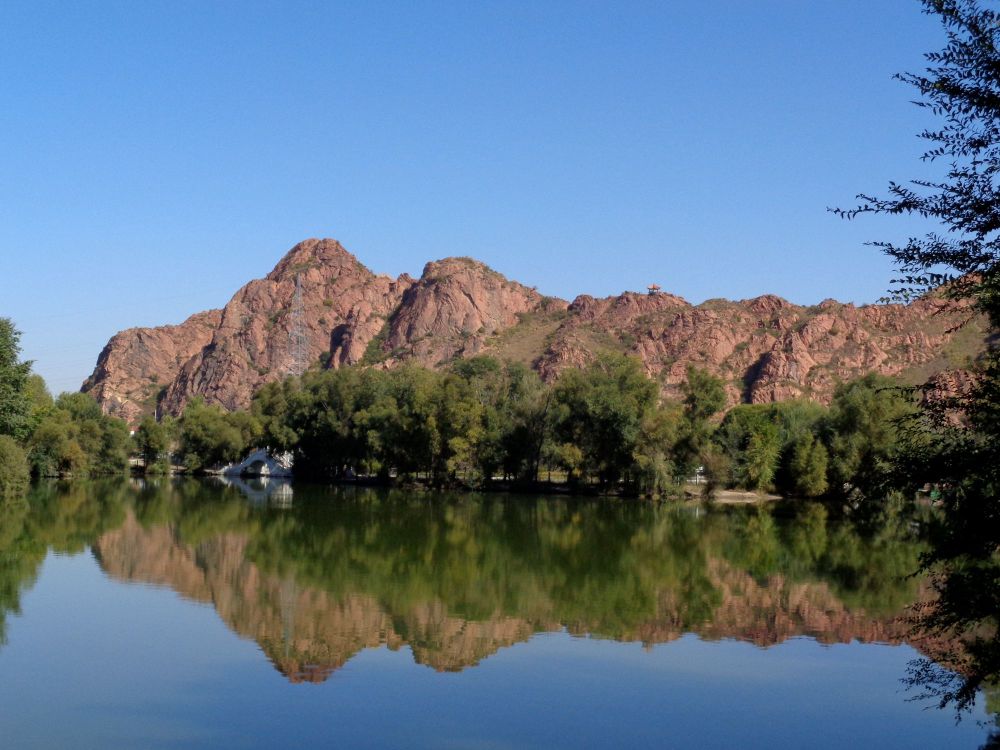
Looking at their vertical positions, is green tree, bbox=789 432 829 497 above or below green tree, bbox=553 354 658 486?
below

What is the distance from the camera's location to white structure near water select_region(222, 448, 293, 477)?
104 m

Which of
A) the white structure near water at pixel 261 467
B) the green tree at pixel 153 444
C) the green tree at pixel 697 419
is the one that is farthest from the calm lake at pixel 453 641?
the green tree at pixel 153 444

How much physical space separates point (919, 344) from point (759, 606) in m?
157

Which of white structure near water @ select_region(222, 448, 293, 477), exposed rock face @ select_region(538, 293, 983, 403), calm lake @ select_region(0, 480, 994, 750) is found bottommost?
calm lake @ select_region(0, 480, 994, 750)

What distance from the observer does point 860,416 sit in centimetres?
6456

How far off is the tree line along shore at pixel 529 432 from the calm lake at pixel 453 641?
23.5 meters

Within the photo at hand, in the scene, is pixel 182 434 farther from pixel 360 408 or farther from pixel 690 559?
pixel 690 559

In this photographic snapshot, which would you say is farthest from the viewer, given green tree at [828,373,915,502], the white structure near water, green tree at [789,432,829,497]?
the white structure near water

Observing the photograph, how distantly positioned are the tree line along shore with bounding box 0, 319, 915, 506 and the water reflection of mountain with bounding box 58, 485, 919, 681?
14920 millimetres

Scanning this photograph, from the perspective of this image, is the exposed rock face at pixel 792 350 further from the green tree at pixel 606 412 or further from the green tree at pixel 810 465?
the green tree at pixel 810 465

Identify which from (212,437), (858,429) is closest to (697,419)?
(858,429)

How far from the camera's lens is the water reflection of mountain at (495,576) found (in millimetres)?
21656

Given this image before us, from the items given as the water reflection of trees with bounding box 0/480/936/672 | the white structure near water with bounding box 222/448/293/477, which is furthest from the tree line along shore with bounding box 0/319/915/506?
the water reflection of trees with bounding box 0/480/936/672

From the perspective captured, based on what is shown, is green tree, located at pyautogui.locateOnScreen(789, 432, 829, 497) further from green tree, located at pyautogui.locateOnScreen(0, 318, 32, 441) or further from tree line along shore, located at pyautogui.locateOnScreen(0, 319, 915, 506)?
green tree, located at pyautogui.locateOnScreen(0, 318, 32, 441)
